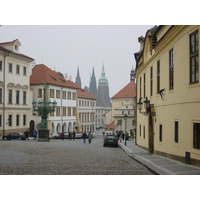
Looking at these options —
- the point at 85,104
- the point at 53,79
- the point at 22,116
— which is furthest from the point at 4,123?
the point at 85,104

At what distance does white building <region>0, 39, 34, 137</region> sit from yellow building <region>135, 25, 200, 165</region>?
10.6m

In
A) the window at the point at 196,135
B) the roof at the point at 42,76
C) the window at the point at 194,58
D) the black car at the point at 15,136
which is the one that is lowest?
the black car at the point at 15,136

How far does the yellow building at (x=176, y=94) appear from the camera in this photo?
10.4 metres

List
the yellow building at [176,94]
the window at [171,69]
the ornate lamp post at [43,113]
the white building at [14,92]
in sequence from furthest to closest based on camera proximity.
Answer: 1. the ornate lamp post at [43,113]
2. the white building at [14,92]
3. the window at [171,69]
4. the yellow building at [176,94]

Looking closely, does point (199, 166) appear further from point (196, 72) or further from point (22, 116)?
point (22, 116)

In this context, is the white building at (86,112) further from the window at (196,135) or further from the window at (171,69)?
the window at (196,135)

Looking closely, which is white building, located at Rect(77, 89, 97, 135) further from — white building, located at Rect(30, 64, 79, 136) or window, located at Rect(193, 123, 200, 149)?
window, located at Rect(193, 123, 200, 149)

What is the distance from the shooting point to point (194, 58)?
10359 millimetres

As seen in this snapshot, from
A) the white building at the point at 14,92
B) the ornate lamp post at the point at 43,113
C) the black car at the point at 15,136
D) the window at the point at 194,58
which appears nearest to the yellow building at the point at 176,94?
the window at the point at 194,58

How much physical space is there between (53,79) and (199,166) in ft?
117

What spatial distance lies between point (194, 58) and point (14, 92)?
2315 cm

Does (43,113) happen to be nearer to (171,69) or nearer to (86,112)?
(171,69)

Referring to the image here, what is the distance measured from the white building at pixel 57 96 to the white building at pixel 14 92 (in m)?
2.61

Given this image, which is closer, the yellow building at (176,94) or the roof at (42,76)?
the yellow building at (176,94)
